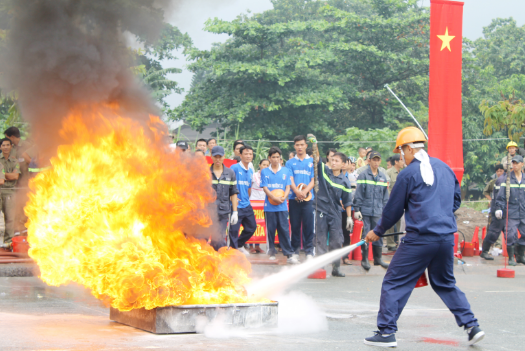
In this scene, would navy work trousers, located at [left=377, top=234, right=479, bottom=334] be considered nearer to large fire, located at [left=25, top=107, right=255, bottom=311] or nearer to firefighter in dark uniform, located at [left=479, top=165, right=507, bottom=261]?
large fire, located at [left=25, top=107, right=255, bottom=311]

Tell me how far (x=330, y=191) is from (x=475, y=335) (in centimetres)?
539

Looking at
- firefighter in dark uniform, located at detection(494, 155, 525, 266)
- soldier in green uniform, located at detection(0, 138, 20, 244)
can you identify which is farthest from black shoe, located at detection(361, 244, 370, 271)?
soldier in green uniform, located at detection(0, 138, 20, 244)

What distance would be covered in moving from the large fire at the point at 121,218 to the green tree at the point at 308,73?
23.0 metres

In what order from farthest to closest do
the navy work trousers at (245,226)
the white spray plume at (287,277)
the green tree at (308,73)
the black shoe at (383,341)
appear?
1. the green tree at (308,73)
2. the navy work trousers at (245,226)
3. the white spray plume at (287,277)
4. the black shoe at (383,341)

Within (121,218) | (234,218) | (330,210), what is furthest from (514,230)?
(121,218)

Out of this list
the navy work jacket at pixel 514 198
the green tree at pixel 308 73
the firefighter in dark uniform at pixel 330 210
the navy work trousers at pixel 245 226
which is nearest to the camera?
the navy work trousers at pixel 245 226

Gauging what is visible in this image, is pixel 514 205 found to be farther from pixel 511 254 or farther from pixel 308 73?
pixel 308 73

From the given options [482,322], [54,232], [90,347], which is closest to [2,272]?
[54,232]

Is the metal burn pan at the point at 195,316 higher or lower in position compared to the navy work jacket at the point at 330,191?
lower

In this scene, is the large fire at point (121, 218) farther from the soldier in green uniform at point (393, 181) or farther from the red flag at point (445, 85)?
the soldier in green uniform at point (393, 181)

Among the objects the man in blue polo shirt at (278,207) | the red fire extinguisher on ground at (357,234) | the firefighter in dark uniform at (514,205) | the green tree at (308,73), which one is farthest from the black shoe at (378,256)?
the green tree at (308,73)

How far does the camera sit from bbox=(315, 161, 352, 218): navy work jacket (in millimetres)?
10688

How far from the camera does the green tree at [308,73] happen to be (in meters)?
30.8

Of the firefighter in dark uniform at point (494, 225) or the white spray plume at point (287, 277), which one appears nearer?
the white spray plume at point (287, 277)
